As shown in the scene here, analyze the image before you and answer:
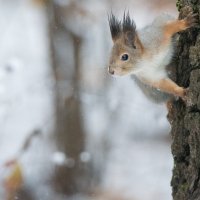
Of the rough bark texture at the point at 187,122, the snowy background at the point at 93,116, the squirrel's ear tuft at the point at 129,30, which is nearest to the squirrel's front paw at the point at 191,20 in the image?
the rough bark texture at the point at 187,122

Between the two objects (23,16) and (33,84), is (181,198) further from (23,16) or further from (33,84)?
(23,16)

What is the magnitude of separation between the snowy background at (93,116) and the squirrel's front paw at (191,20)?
61.2 inches

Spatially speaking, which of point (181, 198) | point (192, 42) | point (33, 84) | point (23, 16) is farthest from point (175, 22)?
point (23, 16)

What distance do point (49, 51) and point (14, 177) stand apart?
0.73m

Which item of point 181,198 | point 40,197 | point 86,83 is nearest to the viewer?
point 181,198

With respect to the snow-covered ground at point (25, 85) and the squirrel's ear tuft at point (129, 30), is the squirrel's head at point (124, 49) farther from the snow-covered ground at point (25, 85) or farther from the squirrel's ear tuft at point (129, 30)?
the snow-covered ground at point (25, 85)

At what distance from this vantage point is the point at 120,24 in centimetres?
180

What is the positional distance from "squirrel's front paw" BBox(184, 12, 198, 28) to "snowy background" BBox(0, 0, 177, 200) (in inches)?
61.2

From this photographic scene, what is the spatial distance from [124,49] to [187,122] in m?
0.31

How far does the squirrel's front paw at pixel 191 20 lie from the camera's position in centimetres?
169

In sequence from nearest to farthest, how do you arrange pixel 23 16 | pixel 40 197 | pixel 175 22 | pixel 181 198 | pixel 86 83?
pixel 181 198 → pixel 175 22 → pixel 40 197 → pixel 86 83 → pixel 23 16

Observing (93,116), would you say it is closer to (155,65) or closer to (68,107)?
(68,107)

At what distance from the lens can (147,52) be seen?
1.85m

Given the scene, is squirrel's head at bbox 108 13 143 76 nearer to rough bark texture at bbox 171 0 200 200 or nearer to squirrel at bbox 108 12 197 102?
squirrel at bbox 108 12 197 102
